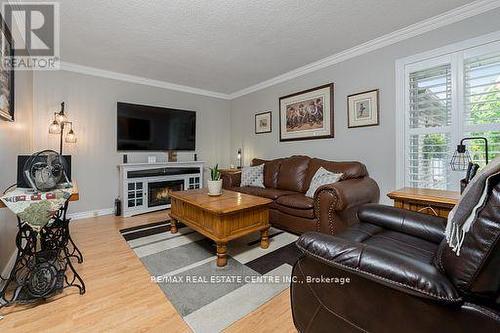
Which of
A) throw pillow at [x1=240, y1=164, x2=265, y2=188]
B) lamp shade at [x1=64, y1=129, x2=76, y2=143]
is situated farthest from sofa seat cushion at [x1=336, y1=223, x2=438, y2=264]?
lamp shade at [x1=64, y1=129, x2=76, y2=143]

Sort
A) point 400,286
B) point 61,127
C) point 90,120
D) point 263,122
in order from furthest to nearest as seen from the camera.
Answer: point 263,122 → point 90,120 → point 61,127 → point 400,286

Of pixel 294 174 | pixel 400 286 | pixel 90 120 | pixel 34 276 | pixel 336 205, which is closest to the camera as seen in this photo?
pixel 400 286

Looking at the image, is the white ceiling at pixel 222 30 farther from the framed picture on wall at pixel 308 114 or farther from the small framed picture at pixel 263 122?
the small framed picture at pixel 263 122

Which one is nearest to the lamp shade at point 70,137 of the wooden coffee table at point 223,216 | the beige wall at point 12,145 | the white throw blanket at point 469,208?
the beige wall at point 12,145

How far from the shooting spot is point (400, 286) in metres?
0.83

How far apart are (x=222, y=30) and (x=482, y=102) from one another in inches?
104

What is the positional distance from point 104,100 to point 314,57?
132 inches

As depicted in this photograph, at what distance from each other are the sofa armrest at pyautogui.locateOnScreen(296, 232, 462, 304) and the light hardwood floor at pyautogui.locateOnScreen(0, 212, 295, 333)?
674mm

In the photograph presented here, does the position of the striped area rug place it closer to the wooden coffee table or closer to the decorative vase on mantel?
the wooden coffee table

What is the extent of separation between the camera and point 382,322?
90cm

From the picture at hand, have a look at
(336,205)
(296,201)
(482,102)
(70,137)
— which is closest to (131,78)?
(70,137)

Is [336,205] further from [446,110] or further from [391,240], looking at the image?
[446,110]

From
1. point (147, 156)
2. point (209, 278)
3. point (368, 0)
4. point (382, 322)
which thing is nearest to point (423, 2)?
point (368, 0)

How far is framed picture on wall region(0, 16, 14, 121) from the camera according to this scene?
1835 mm
